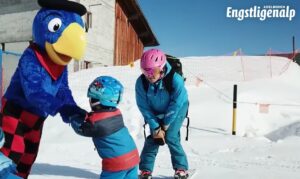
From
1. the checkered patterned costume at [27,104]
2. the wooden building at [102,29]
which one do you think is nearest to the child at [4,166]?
the checkered patterned costume at [27,104]

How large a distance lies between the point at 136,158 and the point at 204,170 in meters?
1.93

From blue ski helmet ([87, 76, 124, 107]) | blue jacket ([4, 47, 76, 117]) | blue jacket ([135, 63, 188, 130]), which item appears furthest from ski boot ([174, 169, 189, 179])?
blue jacket ([4, 47, 76, 117])

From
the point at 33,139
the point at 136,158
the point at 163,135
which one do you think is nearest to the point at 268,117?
the point at 163,135

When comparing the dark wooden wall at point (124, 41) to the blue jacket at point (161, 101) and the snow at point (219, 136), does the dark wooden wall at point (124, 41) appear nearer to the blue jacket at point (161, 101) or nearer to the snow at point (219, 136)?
the snow at point (219, 136)

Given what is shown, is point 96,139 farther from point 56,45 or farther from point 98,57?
point 98,57

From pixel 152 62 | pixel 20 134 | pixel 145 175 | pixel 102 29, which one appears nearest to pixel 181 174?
pixel 145 175

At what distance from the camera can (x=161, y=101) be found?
475 cm

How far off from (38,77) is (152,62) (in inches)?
57.6

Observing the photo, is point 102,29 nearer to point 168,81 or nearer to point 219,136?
point 219,136

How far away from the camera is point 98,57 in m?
23.2

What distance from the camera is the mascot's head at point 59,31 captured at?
3377 mm

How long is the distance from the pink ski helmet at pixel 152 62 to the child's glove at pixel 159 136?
693 mm

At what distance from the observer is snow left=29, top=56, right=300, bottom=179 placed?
547 cm

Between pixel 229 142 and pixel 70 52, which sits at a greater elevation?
pixel 70 52
